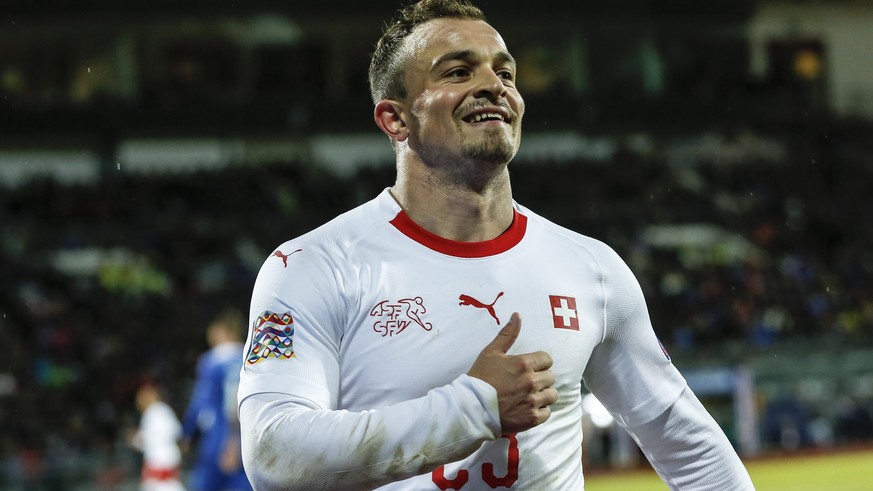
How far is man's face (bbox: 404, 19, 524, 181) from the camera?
2.84 metres

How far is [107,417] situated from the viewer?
16953mm

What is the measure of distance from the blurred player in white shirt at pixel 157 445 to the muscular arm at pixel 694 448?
1025 centimetres

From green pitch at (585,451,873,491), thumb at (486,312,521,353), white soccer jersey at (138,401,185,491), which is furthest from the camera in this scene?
white soccer jersey at (138,401,185,491)

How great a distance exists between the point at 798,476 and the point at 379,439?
1214 cm

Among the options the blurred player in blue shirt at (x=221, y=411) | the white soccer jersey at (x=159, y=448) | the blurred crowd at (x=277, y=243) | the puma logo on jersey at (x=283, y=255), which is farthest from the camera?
the blurred crowd at (x=277, y=243)

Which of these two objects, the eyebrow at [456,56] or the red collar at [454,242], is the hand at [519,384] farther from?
the eyebrow at [456,56]

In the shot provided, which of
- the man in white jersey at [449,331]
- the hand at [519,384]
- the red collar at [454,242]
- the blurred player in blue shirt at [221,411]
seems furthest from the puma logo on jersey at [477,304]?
the blurred player in blue shirt at [221,411]

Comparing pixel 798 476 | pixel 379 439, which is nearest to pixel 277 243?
pixel 798 476

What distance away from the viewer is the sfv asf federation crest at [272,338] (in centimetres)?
258

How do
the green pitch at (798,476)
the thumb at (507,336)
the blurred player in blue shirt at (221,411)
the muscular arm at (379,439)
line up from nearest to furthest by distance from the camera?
1. the muscular arm at (379,439)
2. the thumb at (507,336)
3. the blurred player in blue shirt at (221,411)
4. the green pitch at (798,476)

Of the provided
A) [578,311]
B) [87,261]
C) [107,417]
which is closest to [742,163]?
[87,261]

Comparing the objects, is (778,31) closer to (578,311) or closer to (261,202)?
(261,202)

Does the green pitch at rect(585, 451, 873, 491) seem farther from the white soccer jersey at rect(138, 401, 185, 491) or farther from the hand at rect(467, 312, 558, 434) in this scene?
the hand at rect(467, 312, 558, 434)

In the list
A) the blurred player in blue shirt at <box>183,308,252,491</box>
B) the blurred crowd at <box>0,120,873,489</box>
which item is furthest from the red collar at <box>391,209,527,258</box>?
the blurred crowd at <box>0,120,873,489</box>
